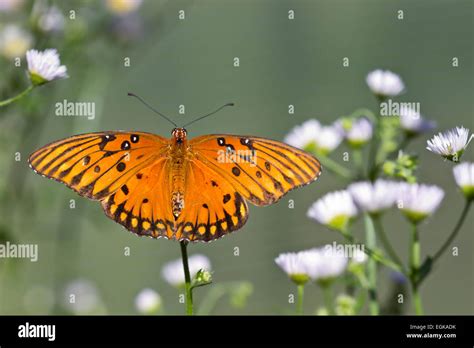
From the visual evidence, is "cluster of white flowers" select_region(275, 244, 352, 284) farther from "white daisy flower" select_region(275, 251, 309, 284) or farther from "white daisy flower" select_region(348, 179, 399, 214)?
"white daisy flower" select_region(348, 179, 399, 214)

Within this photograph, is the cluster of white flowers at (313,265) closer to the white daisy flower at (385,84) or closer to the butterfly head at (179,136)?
the butterfly head at (179,136)

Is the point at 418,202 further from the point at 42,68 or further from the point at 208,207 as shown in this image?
the point at 42,68

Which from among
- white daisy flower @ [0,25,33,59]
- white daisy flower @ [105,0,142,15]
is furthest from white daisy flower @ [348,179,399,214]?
white daisy flower @ [105,0,142,15]

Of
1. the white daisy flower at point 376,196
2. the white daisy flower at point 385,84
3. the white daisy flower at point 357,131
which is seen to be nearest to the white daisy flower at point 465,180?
the white daisy flower at point 376,196

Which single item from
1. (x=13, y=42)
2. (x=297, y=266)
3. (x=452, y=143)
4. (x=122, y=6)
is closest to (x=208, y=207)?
(x=297, y=266)

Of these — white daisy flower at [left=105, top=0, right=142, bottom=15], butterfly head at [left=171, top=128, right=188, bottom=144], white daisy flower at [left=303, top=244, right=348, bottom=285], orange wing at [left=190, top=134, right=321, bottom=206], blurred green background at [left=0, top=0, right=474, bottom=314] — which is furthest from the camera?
blurred green background at [left=0, top=0, right=474, bottom=314]
